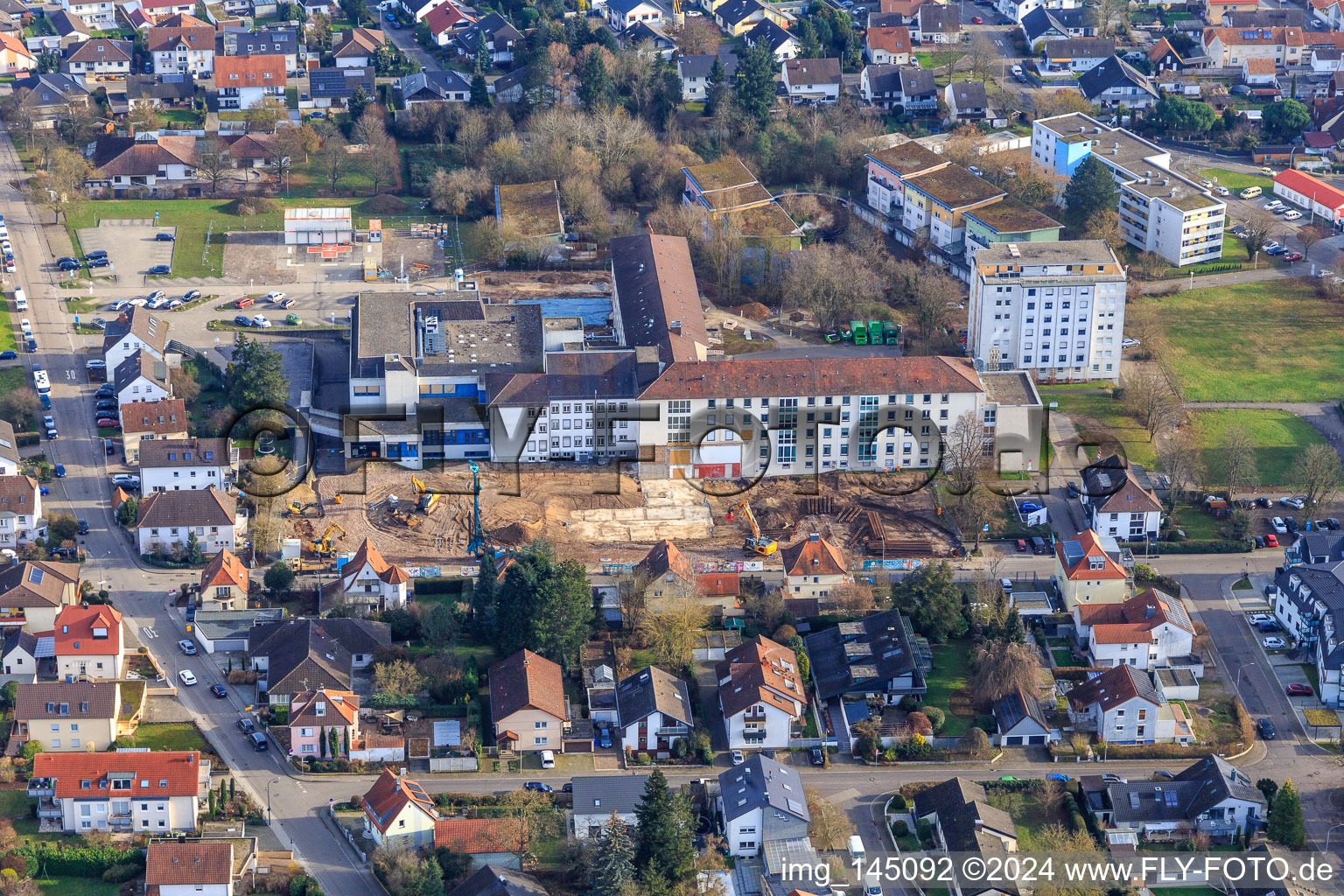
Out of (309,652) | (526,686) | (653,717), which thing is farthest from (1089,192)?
(309,652)

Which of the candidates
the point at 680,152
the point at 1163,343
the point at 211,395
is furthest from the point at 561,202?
the point at 1163,343

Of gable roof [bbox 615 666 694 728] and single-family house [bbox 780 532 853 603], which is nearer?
gable roof [bbox 615 666 694 728]

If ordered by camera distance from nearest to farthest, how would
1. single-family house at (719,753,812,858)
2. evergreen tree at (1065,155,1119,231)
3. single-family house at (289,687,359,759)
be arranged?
single-family house at (719,753,812,858), single-family house at (289,687,359,759), evergreen tree at (1065,155,1119,231)

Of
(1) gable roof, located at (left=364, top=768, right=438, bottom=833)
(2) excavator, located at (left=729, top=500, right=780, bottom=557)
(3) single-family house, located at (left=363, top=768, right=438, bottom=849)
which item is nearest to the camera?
(3) single-family house, located at (left=363, top=768, right=438, bottom=849)

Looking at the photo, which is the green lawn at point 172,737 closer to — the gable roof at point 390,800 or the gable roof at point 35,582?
the gable roof at point 390,800

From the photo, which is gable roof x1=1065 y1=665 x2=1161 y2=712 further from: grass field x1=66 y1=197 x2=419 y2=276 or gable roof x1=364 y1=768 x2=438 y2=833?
grass field x1=66 y1=197 x2=419 y2=276

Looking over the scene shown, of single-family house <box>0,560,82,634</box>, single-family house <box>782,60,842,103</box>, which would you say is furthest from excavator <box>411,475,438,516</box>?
single-family house <box>782,60,842,103</box>
